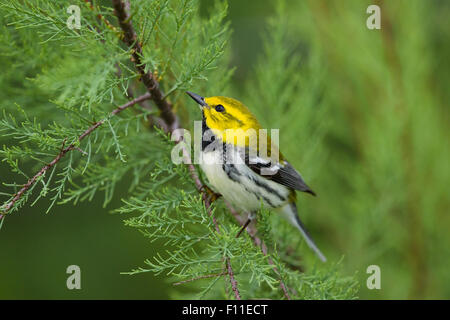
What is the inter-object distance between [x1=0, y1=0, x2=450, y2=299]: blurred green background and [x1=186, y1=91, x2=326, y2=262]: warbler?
0.11 metres

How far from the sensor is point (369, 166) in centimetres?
167

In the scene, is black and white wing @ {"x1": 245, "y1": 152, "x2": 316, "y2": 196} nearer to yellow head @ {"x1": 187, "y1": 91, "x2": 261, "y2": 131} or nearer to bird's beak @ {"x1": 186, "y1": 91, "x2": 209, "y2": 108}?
yellow head @ {"x1": 187, "y1": 91, "x2": 261, "y2": 131}

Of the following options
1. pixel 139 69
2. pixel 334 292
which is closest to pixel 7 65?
pixel 139 69

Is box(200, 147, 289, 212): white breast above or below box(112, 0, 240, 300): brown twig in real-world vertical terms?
below

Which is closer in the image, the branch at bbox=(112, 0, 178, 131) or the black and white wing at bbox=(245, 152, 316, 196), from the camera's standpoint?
the branch at bbox=(112, 0, 178, 131)

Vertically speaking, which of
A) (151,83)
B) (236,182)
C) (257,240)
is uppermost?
(151,83)

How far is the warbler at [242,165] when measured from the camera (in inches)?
56.1

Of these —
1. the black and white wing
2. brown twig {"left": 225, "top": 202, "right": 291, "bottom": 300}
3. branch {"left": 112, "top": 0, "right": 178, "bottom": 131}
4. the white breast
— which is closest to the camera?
branch {"left": 112, "top": 0, "right": 178, "bottom": 131}

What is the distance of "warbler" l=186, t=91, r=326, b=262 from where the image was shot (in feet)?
4.67

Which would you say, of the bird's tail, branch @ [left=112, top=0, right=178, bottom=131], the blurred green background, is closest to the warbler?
the bird's tail

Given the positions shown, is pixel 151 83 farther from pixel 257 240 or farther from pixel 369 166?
pixel 369 166

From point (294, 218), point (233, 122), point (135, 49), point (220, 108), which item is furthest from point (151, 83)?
point (294, 218)

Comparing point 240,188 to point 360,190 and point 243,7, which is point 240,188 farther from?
Result: point 243,7

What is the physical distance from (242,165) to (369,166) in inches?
19.1
